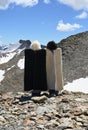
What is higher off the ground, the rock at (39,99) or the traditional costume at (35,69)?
the traditional costume at (35,69)

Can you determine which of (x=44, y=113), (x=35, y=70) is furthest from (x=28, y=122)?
(x=35, y=70)

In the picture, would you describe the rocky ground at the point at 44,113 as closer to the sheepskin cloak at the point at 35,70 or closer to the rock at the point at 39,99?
the rock at the point at 39,99

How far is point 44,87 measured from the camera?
49.5 ft

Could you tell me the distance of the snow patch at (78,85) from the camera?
24.9 meters

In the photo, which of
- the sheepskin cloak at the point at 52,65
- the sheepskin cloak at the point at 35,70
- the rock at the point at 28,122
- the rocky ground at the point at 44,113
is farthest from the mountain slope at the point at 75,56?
the rock at the point at 28,122

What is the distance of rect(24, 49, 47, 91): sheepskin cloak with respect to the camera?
15.1 meters

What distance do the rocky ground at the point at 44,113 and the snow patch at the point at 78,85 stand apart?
10.1m

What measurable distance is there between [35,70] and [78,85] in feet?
40.1

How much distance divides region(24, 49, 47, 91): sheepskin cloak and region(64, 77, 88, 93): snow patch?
30.8 ft

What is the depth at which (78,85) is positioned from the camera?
1063 inches

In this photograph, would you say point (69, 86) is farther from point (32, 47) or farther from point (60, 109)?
point (60, 109)

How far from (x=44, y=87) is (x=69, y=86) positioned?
1200 cm

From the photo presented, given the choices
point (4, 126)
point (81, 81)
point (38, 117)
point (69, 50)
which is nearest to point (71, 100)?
point (38, 117)

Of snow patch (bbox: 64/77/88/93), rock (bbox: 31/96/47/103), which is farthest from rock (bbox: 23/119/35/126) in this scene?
snow patch (bbox: 64/77/88/93)
